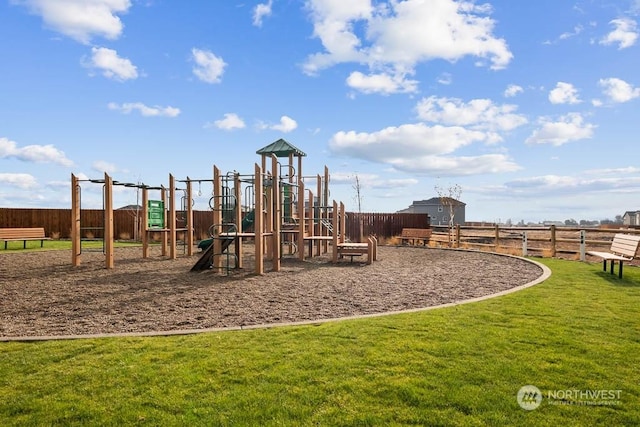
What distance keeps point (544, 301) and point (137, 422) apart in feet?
20.4

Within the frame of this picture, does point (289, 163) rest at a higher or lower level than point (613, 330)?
higher

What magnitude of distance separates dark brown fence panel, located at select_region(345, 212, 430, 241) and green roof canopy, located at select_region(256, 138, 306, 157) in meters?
9.14

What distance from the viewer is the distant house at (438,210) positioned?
195 ft

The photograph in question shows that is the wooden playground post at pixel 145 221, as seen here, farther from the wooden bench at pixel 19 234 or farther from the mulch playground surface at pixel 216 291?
the wooden bench at pixel 19 234

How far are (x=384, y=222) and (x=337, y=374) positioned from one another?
2407cm

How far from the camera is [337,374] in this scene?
3.71m

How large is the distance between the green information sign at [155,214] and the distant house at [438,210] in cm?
4684

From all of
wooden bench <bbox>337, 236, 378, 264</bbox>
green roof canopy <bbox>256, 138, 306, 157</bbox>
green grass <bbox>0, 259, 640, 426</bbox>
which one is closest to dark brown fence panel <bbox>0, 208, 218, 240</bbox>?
green roof canopy <bbox>256, 138, 306, 157</bbox>

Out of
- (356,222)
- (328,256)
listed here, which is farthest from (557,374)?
(356,222)

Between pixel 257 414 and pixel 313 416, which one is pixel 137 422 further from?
pixel 313 416

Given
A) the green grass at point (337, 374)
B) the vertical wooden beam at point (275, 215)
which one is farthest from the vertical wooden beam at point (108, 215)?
the green grass at point (337, 374)

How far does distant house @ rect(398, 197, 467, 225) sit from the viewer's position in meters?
59.5

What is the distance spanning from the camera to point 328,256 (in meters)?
16.0

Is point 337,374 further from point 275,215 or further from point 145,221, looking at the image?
point 145,221
